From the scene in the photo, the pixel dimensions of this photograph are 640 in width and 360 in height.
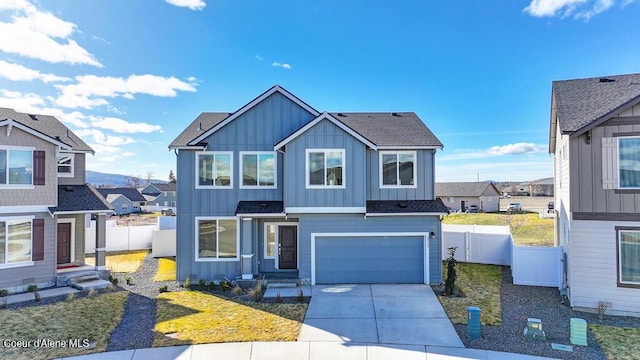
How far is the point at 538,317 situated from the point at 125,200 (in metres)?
69.2

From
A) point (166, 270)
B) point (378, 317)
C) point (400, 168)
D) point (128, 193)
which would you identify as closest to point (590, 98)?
point (400, 168)

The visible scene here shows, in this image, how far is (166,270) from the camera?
1595cm

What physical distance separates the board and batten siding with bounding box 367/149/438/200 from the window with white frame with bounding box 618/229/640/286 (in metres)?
5.91

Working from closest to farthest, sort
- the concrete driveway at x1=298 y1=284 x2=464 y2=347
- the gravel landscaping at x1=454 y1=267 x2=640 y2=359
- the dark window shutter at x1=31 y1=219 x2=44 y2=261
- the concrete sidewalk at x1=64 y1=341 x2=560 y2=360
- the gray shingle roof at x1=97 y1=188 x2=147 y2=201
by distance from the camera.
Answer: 1. the concrete sidewalk at x1=64 y1=341 x2=560 y2=360
2. the gravel landscaping at x1=454 y1=267 x2=640 y2=359
3. the concrete driveway at x1=298 y1=284 x2=464 y2=347
4. the dark window shutter at x1=31 y1=219 x2=44 y2=261
5. the gray shingle roof at x1=97 y1=188 x2=147 y2=201

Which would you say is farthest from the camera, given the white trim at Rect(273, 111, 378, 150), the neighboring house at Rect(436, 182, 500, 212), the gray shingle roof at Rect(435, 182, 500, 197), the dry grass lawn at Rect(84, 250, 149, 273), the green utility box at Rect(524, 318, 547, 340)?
the gray shingle roof at Rect(435, 182, 500, 197)

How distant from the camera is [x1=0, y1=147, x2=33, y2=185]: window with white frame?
1177 centimetres

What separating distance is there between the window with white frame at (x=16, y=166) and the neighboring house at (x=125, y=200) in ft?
177

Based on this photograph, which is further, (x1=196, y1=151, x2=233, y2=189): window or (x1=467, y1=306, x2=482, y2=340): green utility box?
(x1=196, y1=151, x2=233, y2=189): window

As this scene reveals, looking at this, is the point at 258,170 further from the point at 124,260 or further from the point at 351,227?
the point at 124,260

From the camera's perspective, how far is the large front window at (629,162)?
31.6 ft

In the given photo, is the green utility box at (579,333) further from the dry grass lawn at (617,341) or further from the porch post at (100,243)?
the porch post at (100,243)

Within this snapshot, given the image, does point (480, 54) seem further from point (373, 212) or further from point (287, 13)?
point (373, 212)

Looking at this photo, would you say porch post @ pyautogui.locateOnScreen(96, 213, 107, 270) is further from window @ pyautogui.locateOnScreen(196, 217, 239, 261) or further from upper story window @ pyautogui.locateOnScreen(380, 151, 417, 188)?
upper story window @ pyautogui.locateOnScreen(380, 151, 417, 188)

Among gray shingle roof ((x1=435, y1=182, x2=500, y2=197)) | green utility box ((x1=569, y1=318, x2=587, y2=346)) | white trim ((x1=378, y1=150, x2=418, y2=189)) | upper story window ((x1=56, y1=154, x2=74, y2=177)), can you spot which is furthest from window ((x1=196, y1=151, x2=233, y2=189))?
gray shingle roof ((x1=435, y1=182, x2=500, y2=197))
